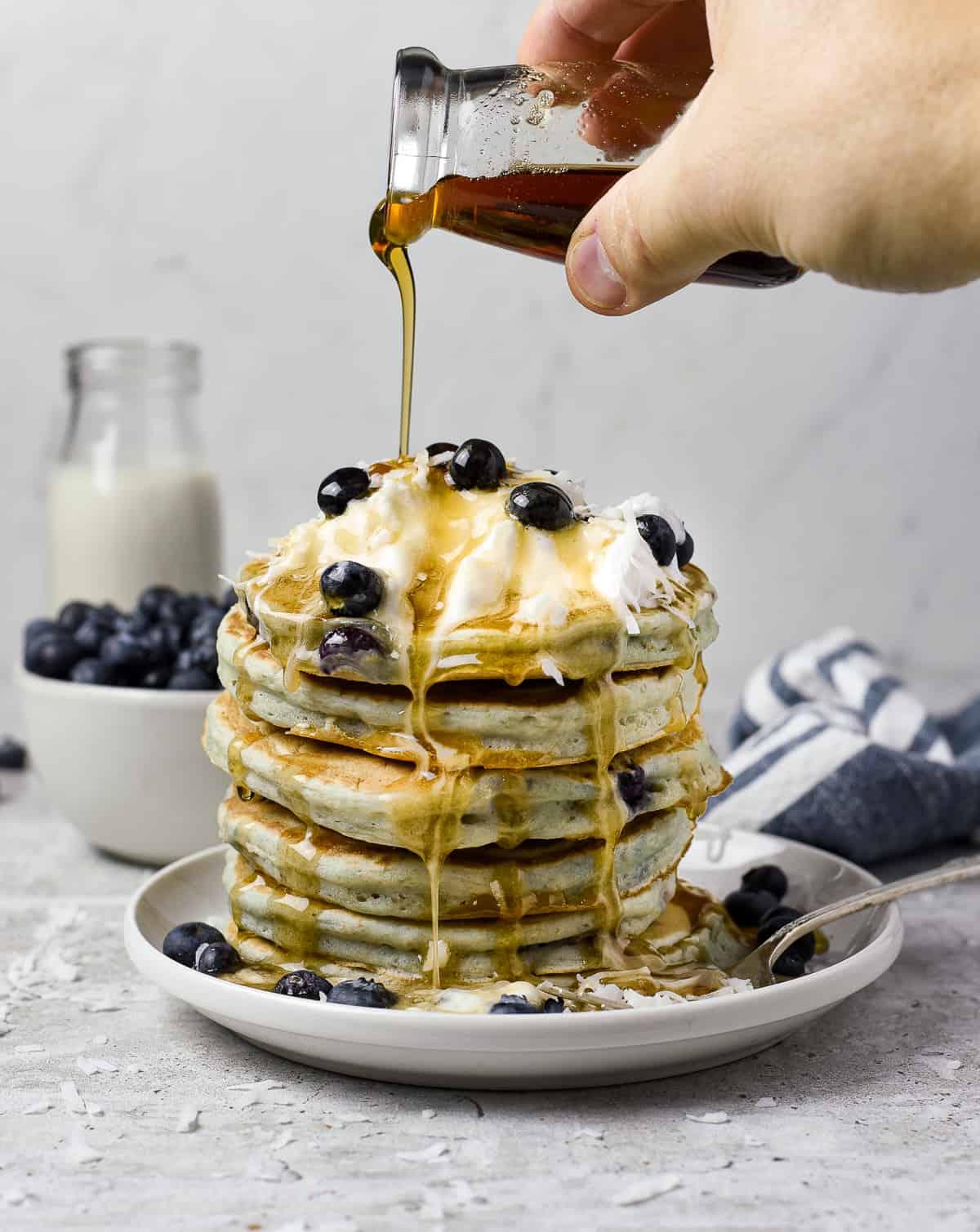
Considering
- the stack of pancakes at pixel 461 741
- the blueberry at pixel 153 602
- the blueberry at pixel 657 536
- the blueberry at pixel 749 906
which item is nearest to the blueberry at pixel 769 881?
the blueberry at pixel 749 906

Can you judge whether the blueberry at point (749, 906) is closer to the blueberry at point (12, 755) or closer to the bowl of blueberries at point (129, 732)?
the bowl of blueberries at point (129, 732)

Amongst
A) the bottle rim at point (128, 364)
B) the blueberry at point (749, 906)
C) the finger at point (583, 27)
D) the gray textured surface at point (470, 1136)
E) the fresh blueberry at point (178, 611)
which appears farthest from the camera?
the bottle rim at point (128, 364)

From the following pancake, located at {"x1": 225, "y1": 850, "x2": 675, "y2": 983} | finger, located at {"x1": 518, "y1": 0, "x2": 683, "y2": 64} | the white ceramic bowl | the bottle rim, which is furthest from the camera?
the bottle rim

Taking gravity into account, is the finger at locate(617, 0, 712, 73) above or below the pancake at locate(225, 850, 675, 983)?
above

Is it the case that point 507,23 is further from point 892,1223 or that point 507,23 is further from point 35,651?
point 892,1223

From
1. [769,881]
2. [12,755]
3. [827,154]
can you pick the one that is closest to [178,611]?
[12,755]

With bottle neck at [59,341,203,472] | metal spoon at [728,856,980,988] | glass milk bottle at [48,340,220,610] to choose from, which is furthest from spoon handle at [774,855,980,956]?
bottle neck at [59,341,203,472]

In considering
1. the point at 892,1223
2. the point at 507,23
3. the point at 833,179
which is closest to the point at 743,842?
the point at 892,1223

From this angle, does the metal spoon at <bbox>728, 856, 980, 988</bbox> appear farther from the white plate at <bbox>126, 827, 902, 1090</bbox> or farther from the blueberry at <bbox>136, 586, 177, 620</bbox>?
the blueberry at <bbox>136, 586, 177, 620</bbox>
